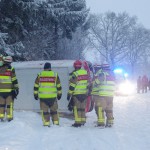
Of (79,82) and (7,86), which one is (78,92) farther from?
(7,86)

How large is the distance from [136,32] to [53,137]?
184 feet

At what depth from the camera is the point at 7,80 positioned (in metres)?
11.2

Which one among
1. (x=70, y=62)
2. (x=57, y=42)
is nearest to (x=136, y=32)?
(x=57, y=42)

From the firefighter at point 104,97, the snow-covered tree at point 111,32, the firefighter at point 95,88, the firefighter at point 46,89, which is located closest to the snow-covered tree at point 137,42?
the snow-covered tree at point 111,32

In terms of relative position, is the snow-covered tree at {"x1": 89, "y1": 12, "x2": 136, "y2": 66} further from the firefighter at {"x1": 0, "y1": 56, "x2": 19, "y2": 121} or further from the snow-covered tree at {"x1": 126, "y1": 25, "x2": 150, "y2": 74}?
the firefighter at {"x1": 0, "y1": 56, "x2": 19, "y2": 121}

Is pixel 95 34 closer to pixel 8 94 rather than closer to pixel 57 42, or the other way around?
pixel 57 42

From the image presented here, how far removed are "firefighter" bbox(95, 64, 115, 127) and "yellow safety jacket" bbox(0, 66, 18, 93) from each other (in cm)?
269

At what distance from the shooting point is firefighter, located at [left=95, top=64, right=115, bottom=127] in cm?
1180

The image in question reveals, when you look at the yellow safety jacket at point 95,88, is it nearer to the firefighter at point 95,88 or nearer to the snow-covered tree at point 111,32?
the firefighter at point 95,88

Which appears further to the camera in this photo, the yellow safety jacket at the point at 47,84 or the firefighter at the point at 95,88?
the firefighter at the point at 95,88

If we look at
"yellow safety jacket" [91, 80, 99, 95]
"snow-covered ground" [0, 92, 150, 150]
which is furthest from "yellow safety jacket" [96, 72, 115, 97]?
Result: "snow-covered ground" [0, 92, 150, 150]

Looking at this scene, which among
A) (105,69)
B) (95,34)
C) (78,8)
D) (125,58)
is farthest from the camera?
(125,58)

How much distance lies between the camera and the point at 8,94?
11.1 m

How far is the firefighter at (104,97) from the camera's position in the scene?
11.8 meters
